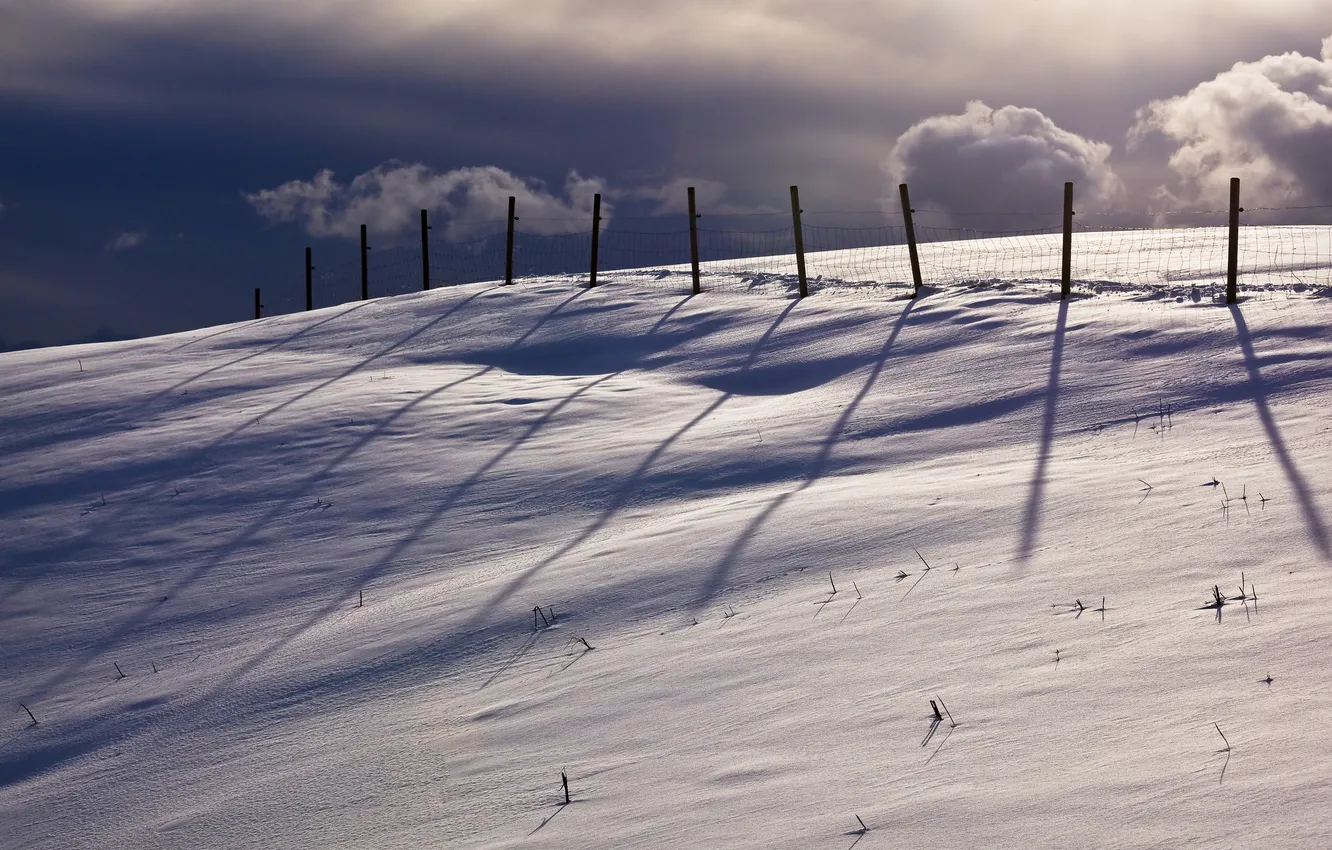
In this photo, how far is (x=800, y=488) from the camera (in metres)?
9.05

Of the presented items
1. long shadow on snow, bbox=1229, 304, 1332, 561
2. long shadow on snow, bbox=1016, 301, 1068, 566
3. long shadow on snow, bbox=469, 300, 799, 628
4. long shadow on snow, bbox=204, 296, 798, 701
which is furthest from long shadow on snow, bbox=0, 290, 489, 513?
long shadow on snow, bbox=1229, 304, 1332, 561

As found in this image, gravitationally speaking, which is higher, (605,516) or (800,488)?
(800,488)

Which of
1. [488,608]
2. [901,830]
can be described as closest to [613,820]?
[901,830]

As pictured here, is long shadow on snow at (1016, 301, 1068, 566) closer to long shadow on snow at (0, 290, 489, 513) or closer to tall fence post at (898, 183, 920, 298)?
tall fence post at (898, 183, 920, 298)

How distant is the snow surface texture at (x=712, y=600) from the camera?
4172mm

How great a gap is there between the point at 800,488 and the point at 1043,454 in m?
2.14

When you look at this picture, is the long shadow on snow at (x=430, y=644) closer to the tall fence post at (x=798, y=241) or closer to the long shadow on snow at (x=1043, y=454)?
the long shadow on snow at (x=1043, y=454)

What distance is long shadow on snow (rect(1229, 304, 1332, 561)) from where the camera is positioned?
19.6ft

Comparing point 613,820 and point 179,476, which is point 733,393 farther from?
point 613,820

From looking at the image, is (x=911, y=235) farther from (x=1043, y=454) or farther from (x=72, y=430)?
(x=72, y=430)

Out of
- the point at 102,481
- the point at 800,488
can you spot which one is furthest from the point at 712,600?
the point at 102,481

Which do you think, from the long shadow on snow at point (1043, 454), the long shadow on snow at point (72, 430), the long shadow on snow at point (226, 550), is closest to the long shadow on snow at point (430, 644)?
the long shadow on snow at point (226, 550)

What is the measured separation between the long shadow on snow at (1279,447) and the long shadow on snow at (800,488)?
3.53 meters

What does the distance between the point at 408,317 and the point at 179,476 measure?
9174 millimetres
